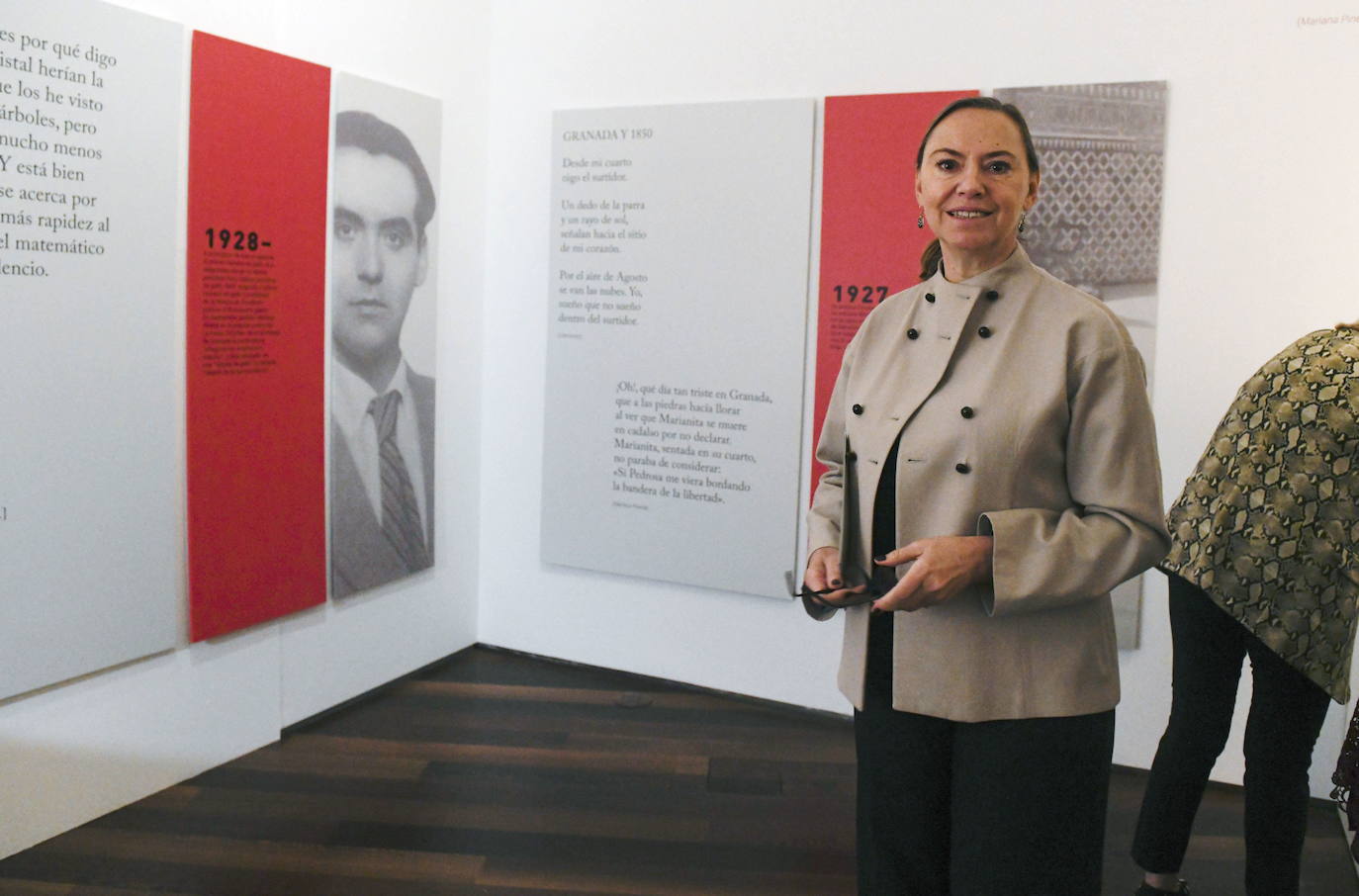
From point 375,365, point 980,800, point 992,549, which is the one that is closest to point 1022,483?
point 992,549

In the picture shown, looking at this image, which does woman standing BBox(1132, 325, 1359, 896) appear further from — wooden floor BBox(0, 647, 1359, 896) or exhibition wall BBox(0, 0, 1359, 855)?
exhibition wall BBox(0, 0, 1359, 855)

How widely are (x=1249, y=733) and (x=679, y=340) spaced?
8.46 feet

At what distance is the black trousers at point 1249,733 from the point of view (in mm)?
2461

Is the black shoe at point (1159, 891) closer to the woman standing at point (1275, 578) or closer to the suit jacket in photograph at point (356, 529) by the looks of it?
the woman standing at point (1275, 578)

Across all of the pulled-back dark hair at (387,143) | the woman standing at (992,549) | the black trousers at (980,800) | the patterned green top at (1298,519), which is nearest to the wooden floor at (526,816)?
the patterned green top at (1298,519)

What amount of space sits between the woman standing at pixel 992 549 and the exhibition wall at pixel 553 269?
2.26 meters

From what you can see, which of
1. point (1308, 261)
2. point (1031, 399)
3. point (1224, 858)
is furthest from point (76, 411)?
point (1308, 261)

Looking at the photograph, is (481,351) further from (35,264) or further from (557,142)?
(35,264)

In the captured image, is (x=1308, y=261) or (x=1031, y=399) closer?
(x=1031, y=399)

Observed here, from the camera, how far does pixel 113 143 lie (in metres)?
3.21

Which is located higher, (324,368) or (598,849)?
(324,368)

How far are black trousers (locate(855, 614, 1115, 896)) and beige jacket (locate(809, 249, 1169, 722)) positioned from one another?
0.05 m

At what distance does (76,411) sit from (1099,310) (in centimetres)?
268

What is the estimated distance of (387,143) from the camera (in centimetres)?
432
